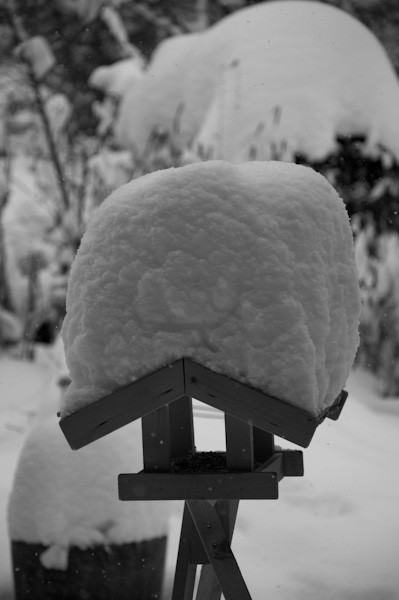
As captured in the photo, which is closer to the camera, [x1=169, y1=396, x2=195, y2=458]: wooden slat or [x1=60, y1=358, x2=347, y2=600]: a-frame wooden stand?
[x1=60, y1=358, x2=347, y2=600]: a-frame wooden stand

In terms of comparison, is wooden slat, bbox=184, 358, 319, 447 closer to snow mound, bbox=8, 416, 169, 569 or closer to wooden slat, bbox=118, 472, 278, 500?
wooden slat, bbox=118, 472, 278, 500

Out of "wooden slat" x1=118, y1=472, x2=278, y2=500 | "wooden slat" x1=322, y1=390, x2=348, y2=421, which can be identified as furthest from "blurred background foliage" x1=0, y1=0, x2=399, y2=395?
"wooden slat" x1=118, y1=472, x2=278, y2=500

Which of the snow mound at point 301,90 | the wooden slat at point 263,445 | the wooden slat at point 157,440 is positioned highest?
the wooden slat at point 157,440

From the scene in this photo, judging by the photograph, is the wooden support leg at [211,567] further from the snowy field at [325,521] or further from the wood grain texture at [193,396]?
the snowy field at [325,521]

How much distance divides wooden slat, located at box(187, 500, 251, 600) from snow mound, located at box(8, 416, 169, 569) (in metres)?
0.99

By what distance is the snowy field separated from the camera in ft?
11.9

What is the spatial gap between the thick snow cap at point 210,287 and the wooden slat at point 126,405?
0.09 feet

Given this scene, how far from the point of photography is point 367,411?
5.34 metres

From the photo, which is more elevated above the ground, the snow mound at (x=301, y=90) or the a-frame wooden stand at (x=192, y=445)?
the a-frame wooden stand at (x=192, y=445)

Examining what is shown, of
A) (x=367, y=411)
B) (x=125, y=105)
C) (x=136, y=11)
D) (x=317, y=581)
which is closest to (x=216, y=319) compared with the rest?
(x=317, y=581)

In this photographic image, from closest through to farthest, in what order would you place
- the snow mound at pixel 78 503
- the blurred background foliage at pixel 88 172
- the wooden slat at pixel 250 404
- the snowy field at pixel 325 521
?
1. the wooden slat at pixel 250 404
2. the snow mound at pixel 78 503
3. the snowy field at pixel 325 521
4. the blurred background foliage at pixel 88 172

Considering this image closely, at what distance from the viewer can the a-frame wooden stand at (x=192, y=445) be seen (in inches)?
74.5

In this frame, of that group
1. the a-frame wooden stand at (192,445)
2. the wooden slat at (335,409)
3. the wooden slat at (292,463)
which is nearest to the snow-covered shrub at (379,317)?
the wooden slat at (335,409)

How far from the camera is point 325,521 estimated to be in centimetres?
407
